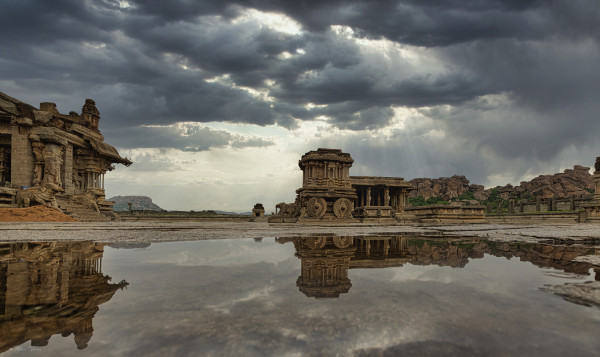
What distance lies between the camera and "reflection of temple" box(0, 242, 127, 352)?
5.21 ft

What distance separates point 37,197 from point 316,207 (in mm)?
16768

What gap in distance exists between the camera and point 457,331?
1.59 meters

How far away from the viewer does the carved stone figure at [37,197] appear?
57.7 ft

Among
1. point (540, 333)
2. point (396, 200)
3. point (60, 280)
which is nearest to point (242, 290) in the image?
point (60, 280)

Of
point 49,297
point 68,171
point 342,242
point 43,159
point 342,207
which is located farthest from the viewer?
point 68,171

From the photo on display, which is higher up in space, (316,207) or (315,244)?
(316,207)

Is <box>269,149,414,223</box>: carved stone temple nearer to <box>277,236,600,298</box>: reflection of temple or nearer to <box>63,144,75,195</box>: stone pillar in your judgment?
<box>277,236,600,298</box>: reflection of temple

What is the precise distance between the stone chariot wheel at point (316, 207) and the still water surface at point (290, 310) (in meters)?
15.9

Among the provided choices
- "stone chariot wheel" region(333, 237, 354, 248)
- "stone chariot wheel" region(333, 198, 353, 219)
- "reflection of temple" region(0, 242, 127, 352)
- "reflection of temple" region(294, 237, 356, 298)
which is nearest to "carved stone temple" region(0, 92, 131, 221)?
"stone chariot wheel" region(333, 198, 353, 219)

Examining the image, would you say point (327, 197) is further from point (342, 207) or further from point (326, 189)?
point (342, 207)

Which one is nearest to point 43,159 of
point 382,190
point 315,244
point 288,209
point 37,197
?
point 37,197

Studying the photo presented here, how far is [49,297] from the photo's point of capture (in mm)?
2195

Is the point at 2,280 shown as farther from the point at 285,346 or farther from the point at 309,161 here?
the point at 309,161

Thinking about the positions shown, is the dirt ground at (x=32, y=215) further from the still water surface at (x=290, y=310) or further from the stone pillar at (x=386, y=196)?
the stone pillar at (x=386, y=196)
